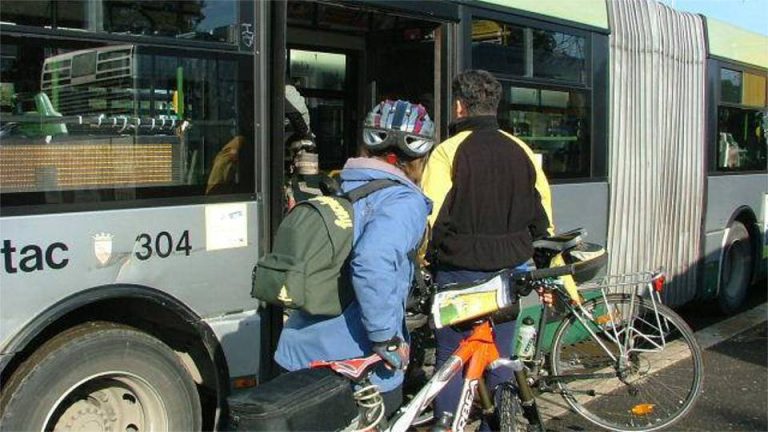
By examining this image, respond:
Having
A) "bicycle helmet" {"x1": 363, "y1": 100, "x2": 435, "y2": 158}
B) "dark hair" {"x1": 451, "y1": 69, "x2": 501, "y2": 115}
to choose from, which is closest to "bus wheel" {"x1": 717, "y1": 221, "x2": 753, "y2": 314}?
"dark hair" {"x1": 451, "y1": 69, "x2": 501, "y2": 115}

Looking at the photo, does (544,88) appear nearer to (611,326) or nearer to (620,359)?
(611,326)

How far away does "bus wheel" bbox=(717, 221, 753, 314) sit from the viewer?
755 centimetres

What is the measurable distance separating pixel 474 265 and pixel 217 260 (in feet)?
3.88

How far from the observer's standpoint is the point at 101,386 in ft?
10.7

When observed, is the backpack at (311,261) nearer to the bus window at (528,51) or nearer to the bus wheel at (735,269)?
the bus window at (528,51)

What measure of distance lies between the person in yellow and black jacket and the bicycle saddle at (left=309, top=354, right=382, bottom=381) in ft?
2.87

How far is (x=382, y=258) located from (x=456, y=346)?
1.21 metres

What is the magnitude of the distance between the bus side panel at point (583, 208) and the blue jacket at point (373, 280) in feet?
9.11

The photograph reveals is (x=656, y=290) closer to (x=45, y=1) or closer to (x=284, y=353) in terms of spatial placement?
(x=284, y=353)

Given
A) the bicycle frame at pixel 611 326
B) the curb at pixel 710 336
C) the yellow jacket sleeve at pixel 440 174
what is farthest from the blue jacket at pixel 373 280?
the curb at pixel 710 336

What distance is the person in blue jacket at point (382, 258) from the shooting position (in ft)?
7.91

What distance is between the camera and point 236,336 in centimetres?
358

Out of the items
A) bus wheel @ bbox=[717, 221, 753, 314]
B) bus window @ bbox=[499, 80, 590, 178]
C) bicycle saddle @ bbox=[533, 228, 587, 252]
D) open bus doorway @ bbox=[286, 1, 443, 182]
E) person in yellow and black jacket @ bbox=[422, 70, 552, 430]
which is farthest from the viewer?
bus wheel @ bbox=[717, 221, 753, 314]

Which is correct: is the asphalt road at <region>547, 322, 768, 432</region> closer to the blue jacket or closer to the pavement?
the pavement
